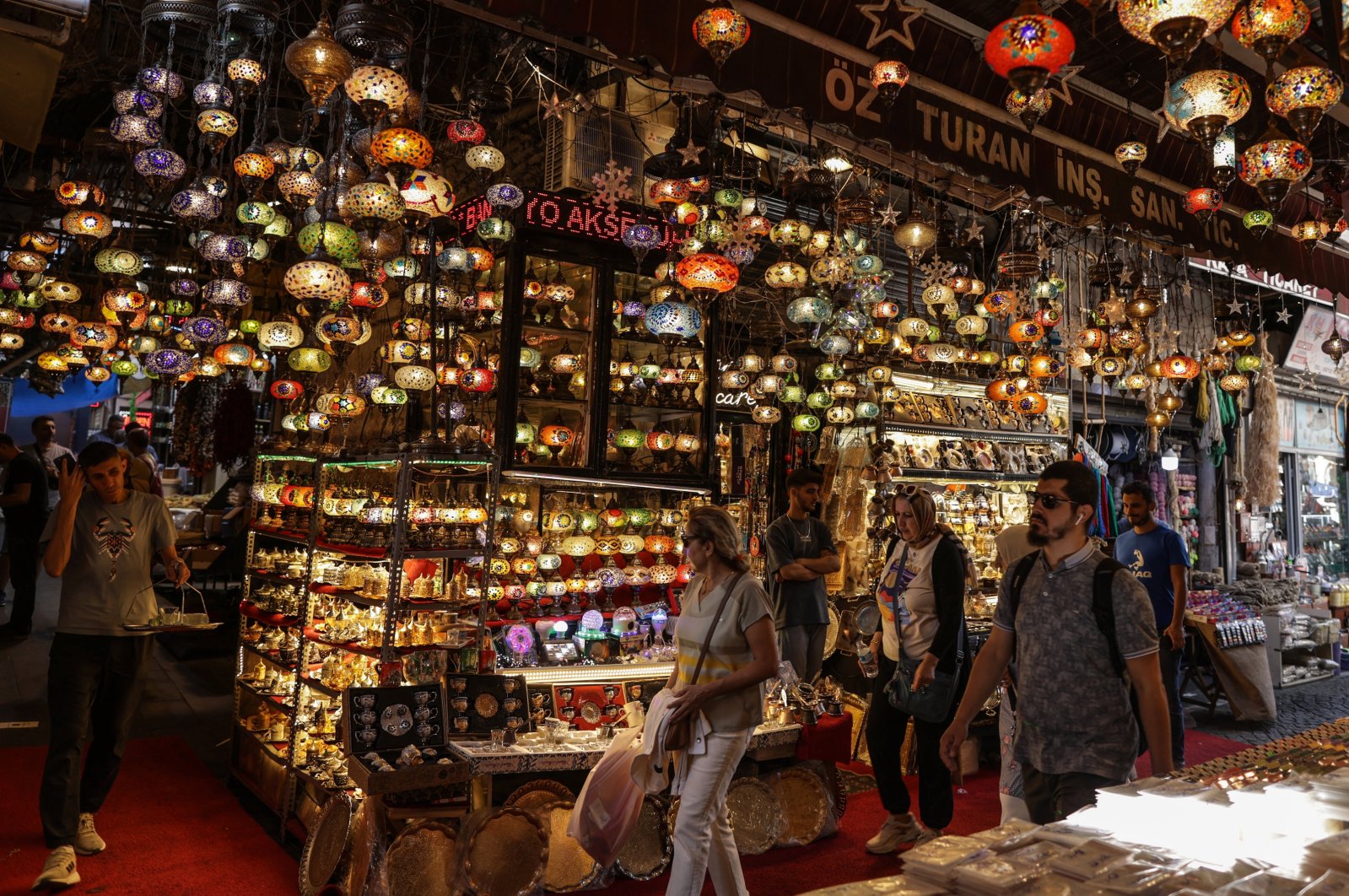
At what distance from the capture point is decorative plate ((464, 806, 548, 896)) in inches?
133

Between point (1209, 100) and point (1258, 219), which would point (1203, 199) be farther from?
point (1209, 100)

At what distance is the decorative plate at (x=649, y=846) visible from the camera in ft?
12.4

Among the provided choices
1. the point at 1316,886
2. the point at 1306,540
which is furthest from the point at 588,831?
the point at 1306,540

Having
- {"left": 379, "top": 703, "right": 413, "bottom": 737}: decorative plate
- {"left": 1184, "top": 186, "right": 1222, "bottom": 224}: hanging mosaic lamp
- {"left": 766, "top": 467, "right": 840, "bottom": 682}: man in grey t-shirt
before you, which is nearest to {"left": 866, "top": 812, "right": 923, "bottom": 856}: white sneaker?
{"left": 766, "top": 467, "right": 840, "bottom": 682}: man in grey t-shirt

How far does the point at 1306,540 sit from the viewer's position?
12.3 m

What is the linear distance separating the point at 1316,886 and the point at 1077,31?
4110 millimetres

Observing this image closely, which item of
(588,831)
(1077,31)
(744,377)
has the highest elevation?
(1077,31)

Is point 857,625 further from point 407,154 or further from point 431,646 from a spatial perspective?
point 407,154

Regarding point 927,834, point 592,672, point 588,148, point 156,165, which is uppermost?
point 588,148

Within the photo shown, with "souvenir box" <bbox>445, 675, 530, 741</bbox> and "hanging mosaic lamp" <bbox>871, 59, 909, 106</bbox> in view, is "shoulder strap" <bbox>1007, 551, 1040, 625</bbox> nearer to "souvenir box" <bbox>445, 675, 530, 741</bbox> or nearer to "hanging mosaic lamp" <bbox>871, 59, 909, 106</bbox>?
"hanging mosaic lamp" <bbox>871, 59, 909, 106</bbox>

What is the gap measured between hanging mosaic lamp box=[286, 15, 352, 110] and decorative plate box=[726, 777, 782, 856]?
11.3 ft

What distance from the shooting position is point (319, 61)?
3.04 m

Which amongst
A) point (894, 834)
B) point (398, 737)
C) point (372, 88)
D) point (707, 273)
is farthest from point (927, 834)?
point (372, 88)

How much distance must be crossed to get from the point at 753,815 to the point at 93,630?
3.11 m
